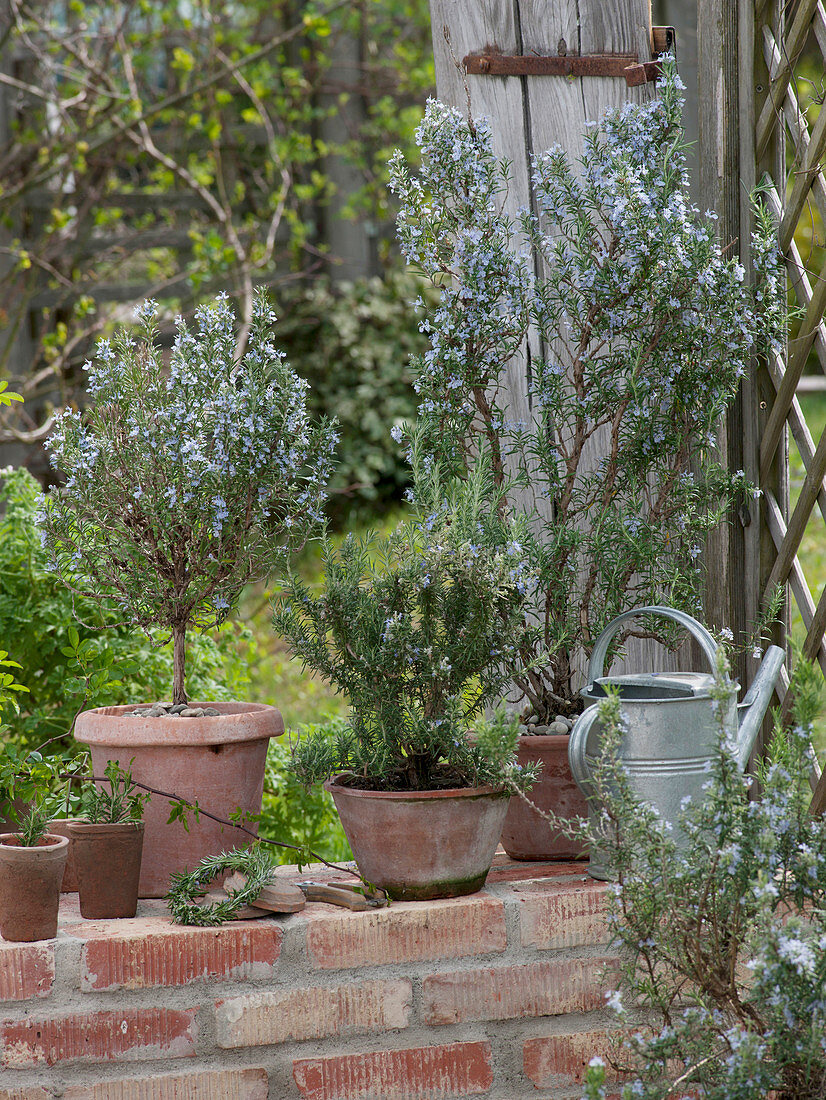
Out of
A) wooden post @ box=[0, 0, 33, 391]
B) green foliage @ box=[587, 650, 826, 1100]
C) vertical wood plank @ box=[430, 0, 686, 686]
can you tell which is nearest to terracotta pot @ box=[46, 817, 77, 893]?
green foliage @ box=[587, 650, 826, 1100]

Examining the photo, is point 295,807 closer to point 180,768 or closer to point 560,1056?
point 180,768

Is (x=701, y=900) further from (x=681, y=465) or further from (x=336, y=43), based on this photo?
(x=336, y=43)

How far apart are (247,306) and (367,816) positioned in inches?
125

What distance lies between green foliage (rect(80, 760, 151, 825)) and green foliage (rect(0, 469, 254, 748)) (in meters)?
0.56

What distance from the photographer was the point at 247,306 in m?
4.46

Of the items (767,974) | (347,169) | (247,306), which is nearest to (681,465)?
(767,974)

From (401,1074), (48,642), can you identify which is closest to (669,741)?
(401,1074)

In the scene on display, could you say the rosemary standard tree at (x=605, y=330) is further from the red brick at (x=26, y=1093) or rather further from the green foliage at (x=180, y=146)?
the green foliage at (x=180, y=146)

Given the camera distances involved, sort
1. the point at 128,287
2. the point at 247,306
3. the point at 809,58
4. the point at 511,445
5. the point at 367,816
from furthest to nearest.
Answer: the point at 809,58 → the point at 128,287 → the point at 247,306 → the point at 511,445 → the point at 367,816

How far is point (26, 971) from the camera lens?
60.9 inches

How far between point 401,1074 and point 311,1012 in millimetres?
158

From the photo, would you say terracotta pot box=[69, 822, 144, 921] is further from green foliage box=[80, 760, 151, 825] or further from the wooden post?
the wooden post

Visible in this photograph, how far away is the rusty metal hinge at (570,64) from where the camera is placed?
2.04 metres

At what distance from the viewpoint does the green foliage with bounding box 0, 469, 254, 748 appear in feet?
7.84
